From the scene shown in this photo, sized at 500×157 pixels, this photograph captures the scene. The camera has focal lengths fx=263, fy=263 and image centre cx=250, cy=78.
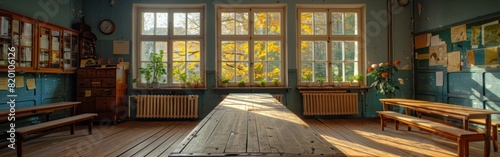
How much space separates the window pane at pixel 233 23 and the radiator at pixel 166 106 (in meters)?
1.64

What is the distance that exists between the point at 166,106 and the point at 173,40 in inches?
58.5

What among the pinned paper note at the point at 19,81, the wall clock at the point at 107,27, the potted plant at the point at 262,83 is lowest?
the potted plant at the point at 262,83

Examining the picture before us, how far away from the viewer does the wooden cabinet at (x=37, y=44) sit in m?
3.76

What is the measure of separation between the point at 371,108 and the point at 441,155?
274 cm

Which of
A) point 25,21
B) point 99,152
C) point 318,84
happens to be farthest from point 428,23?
point 25,21

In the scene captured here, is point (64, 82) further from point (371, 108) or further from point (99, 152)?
point (371, 108)

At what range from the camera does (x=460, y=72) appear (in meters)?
4.69

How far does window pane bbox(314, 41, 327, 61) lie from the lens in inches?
233

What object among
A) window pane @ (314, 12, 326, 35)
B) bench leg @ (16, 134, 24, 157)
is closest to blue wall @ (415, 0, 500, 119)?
window pane @ (314, 12, 326, 35)

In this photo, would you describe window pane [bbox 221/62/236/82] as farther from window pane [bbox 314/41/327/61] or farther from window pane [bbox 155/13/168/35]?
window pane [bbox 314/41/327/61]

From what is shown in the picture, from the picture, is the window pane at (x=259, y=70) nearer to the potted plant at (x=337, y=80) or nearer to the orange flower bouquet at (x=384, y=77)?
the potted plant at (x=337, y=80)

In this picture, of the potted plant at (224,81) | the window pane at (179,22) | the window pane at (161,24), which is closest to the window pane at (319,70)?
the potted plant at (224,81)

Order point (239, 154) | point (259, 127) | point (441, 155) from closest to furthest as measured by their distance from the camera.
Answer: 1. point (239, 154)
2. point (259, 127)
3. point (441, 155)

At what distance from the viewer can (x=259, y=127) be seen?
68.5 inches
